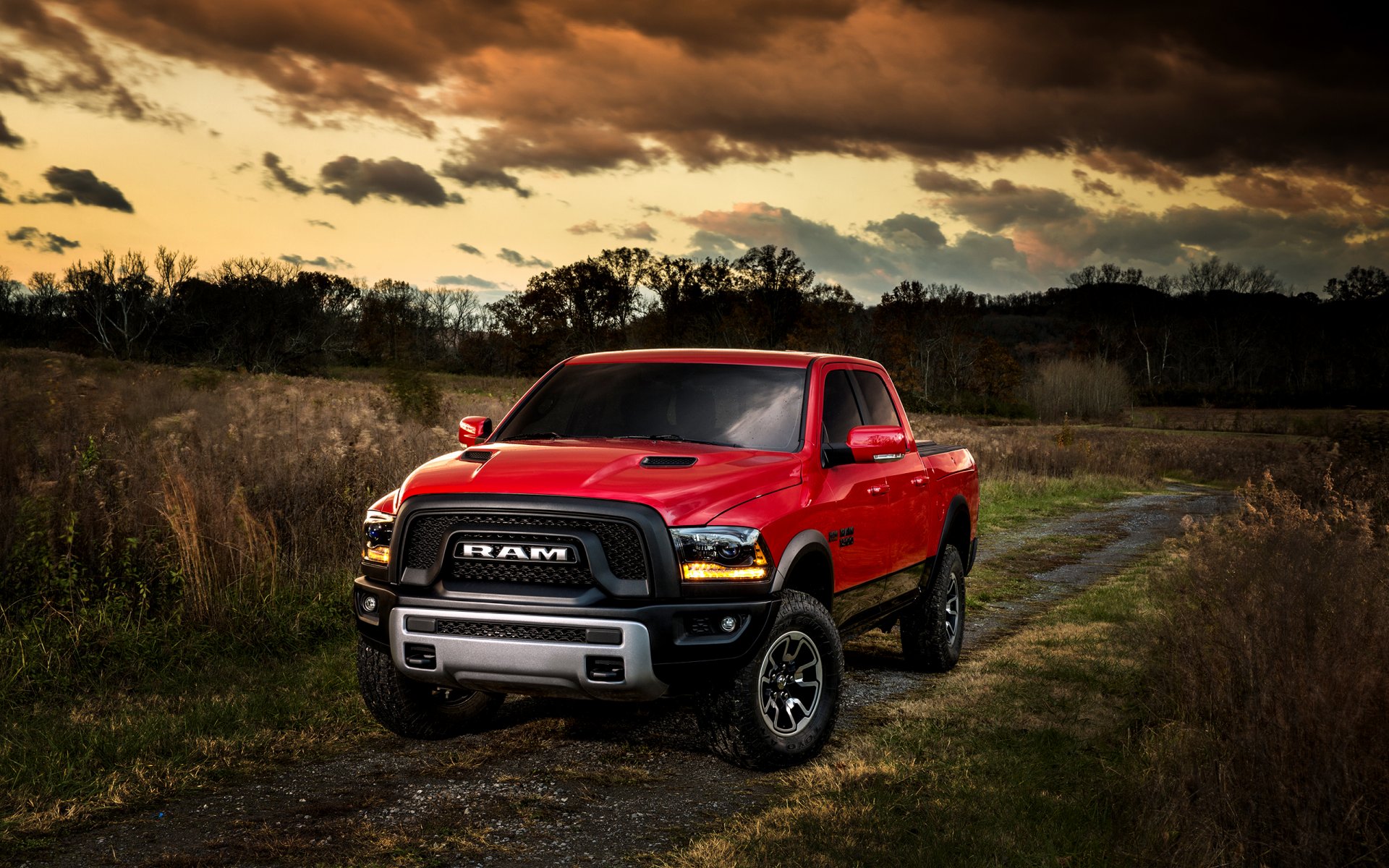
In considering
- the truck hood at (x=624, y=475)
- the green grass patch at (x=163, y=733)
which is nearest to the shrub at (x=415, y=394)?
the green grass patch at (x=163, y=733)

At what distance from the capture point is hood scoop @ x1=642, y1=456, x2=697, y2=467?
16.7 feet

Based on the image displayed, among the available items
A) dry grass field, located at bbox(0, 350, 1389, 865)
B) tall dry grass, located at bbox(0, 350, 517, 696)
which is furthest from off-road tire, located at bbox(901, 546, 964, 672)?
tall dry grass, located at bbox(0, 350, 517, 696)

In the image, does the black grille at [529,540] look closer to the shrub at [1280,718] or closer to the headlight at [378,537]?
the headlight at [378,537]

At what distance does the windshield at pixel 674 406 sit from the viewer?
231 inches

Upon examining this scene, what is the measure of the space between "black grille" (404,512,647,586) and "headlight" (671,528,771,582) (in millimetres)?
200

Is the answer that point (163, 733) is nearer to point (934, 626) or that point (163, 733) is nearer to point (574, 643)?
point (574, 643)

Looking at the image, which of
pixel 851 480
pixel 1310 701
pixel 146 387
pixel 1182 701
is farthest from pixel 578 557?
pixel 146 387

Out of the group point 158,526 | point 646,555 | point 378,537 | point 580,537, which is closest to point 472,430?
point 378,537

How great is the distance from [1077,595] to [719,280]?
67.3 metres

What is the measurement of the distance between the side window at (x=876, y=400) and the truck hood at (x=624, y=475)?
1.71 meters

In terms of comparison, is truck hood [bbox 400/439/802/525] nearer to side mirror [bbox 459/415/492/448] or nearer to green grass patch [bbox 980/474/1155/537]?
side mirror [bbox 459/415/492/448]

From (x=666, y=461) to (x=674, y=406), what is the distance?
3.27 ft

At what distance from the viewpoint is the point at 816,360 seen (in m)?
6.41

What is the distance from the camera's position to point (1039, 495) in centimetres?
2456
